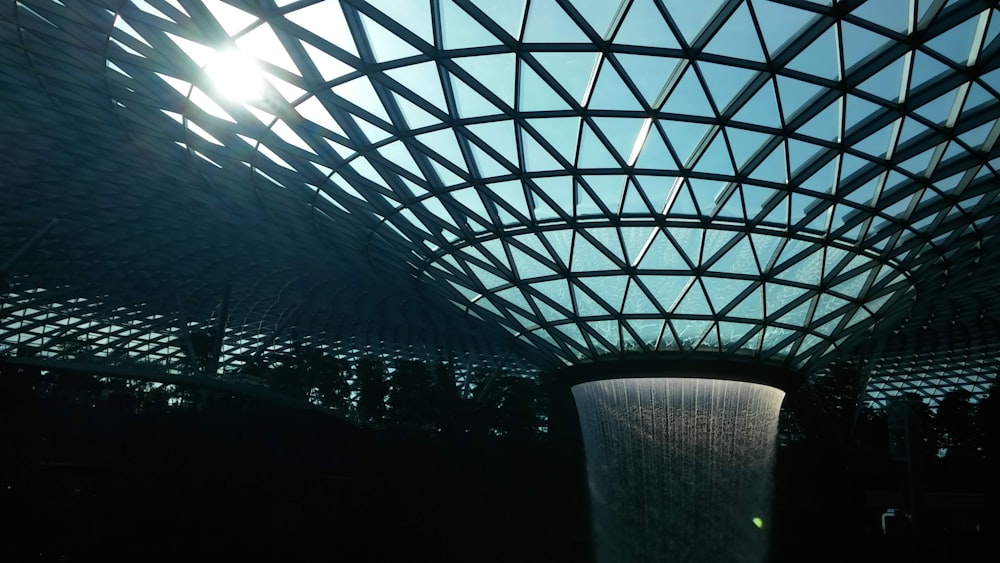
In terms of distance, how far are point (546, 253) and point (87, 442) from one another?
27.2m

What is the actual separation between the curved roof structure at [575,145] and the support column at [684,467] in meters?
2.91

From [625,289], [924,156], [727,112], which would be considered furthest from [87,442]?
[924,156]

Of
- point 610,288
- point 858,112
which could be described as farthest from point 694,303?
point 858,112

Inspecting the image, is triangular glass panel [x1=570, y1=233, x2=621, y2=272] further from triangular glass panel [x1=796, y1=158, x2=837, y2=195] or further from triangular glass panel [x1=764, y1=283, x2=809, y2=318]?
triangular glass panel [x1=796, y1=158, x2=837, y2=195]

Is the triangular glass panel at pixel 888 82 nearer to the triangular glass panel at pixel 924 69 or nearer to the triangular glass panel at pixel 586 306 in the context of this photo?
the triangular glass panel at pixel 924 69

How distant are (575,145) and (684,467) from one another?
24919 millimetres

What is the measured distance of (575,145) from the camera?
27.0 m

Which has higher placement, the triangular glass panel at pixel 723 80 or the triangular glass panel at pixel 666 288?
the triangular glass panel at pixel 723 80

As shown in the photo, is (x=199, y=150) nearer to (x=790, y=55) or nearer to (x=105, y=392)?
(x=105, y=392)

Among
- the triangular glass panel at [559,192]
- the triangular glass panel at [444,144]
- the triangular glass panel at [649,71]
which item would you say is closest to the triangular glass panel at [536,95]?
the triangular glass panel at [649,71]

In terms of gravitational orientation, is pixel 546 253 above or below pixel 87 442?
above

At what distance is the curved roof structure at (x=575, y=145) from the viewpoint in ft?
71.8

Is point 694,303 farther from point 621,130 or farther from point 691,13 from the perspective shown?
point 691,13

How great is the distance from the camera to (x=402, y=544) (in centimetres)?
4241
